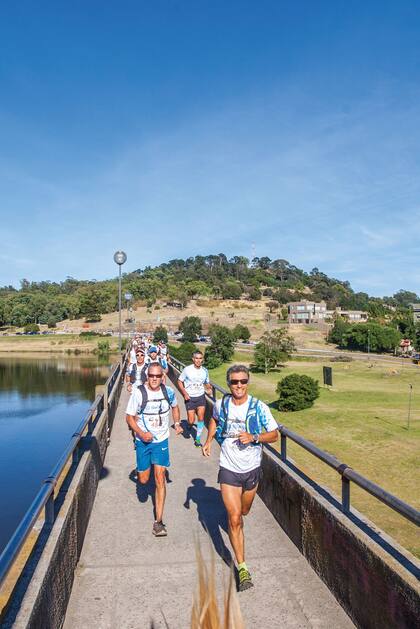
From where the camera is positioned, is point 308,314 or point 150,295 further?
point 150,295

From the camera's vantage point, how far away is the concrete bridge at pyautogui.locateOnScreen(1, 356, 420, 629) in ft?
11.2

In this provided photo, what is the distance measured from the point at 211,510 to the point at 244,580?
200 cm

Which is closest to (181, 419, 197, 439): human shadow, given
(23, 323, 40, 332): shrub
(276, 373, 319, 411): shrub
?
(276, 373, 319, 411): shrub

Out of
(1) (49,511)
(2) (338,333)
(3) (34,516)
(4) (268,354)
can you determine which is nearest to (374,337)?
(2) (338,333)

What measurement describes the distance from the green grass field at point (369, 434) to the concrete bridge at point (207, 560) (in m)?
1.48

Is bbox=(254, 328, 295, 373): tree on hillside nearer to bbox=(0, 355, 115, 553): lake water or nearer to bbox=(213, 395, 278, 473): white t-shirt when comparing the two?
bbox=(0, 355, 115, 553): lake water

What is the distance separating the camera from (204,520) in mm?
5770

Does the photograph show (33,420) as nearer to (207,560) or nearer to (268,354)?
(268,354)

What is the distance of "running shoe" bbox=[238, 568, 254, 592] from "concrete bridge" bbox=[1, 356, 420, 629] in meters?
0.05

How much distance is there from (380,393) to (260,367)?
16.9 metres

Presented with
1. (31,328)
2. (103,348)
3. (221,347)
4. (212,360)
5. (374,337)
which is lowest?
(103,348)

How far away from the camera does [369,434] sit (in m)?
26.0

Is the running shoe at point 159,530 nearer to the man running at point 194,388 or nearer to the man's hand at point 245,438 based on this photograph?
the man's hand at point 245,438

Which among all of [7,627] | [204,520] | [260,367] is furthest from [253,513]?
[260,367]
